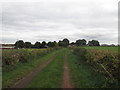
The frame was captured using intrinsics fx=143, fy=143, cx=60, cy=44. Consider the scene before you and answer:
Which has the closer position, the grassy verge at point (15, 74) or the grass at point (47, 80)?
the grass at point (47, 80)

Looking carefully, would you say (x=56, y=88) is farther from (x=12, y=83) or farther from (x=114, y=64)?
(x=114, y=64)

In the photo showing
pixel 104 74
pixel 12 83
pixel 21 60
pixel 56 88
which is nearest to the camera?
pixel 56 88

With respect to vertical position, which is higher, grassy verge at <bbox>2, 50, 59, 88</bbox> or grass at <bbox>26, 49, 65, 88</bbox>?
grassy verge at <bbox>2, 50, 59, 88</bbox>

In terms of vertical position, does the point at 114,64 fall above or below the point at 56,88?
above

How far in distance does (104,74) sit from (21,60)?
37.7 ft

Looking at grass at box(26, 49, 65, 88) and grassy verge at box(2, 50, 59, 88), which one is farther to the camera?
grassy verge at box(2, 50, 59, 88)

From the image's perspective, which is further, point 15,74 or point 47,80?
point 15,74

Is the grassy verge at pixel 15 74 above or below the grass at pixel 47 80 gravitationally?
above

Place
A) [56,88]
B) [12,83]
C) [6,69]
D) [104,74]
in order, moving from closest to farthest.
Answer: [56,88]
[12,83]
[104,74]
[6,69]

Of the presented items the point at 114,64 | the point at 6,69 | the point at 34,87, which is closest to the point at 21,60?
the point at 6,69

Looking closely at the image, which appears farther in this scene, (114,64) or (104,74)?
(104,74)

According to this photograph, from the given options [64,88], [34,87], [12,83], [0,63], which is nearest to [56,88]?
[64,88]

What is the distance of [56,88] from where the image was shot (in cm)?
802

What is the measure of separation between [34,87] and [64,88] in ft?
5.56
